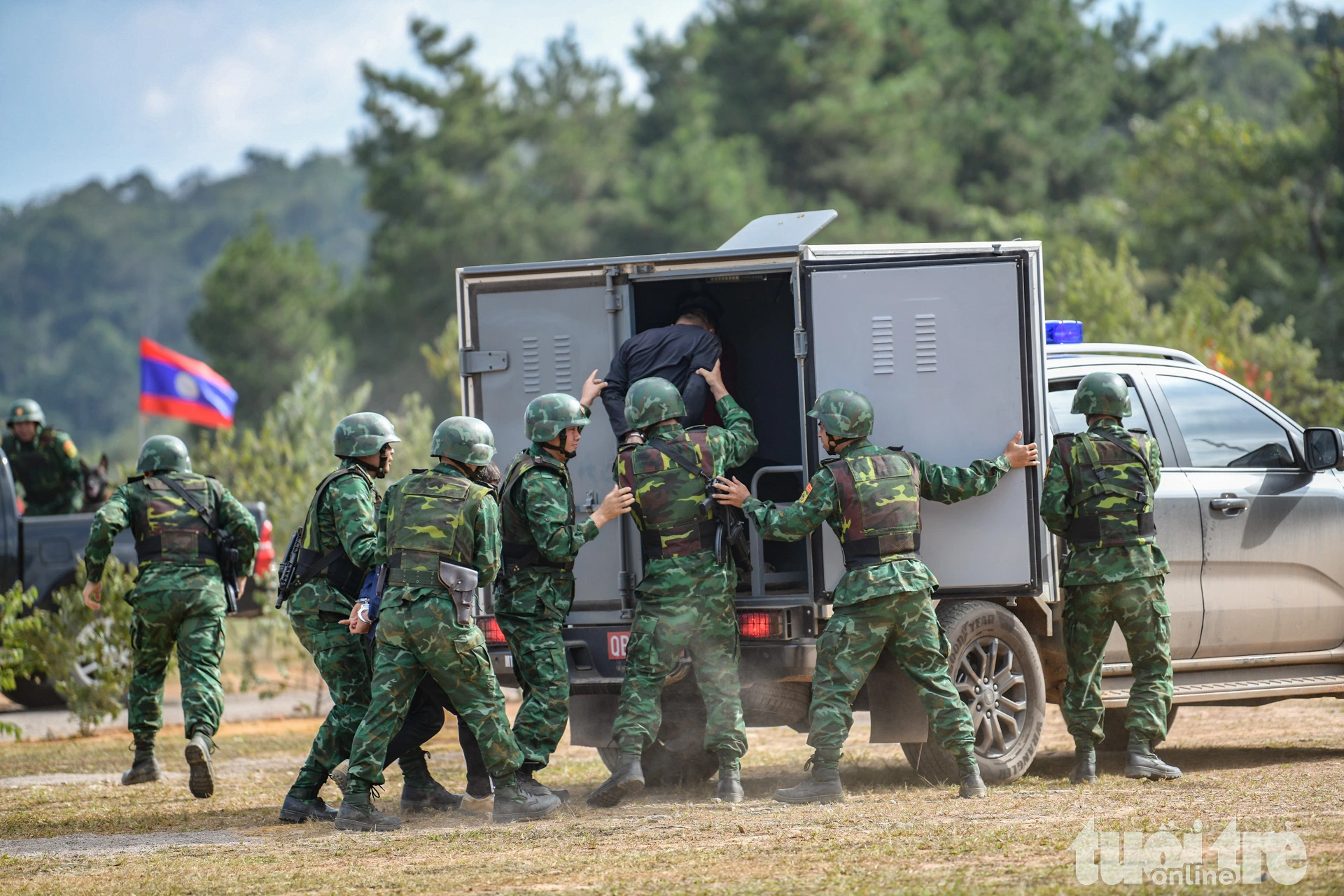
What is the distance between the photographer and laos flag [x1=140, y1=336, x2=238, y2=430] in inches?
648

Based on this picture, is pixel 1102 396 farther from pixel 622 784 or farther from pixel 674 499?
pixel 622 784

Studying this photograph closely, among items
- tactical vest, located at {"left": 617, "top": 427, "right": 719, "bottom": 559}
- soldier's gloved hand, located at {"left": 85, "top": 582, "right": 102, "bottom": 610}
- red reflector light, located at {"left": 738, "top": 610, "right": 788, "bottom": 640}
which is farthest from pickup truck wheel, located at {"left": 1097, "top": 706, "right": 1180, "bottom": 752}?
soldier's gloved hand, located at {"left": 85, "top": 582, "right": 102, "bottom": 610}

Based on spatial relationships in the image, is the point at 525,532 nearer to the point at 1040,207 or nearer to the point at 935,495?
the point at 935,495

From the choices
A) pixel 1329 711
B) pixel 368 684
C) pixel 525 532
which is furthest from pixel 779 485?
pixel 1329 711

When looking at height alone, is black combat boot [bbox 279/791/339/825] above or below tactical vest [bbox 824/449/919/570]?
below

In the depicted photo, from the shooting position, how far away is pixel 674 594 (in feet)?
23.5

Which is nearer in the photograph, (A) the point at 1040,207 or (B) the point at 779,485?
(B) the point at 779,485

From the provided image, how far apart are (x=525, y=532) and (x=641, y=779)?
1228 mm

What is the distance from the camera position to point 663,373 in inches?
301

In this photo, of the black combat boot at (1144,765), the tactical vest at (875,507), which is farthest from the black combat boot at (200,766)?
the black combat boot at (1144,765)

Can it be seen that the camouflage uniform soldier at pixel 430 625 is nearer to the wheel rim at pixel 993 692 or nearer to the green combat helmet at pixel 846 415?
the green combat helmet at pixel 846 415

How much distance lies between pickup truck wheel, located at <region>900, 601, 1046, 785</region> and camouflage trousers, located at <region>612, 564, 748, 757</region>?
969mm

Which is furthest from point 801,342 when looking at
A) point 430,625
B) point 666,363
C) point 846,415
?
point 430,625

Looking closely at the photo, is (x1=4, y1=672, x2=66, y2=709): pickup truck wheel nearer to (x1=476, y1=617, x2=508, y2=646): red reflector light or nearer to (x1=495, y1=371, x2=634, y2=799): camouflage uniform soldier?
(x1=476, y1=617, x2=508, y2=646): red reflector light
